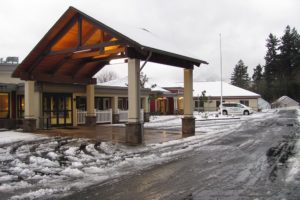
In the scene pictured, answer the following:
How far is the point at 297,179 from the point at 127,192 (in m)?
3.77

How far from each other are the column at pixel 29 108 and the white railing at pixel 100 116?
17.0 feet

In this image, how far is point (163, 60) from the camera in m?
16.7

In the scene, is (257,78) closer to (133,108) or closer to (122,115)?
(122,115)

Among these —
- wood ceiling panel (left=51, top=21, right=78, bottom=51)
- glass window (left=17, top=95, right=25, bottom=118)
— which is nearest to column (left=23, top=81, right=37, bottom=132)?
wood ceiling panel (left=51, top=21, right=78, bottom=51)

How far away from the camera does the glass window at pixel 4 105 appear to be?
2208 cm

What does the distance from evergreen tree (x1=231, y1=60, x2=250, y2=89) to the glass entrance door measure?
8611 centimetres

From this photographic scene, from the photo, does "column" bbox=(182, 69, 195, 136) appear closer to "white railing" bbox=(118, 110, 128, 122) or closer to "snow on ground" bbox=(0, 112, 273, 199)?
"snow on ground" bbox=(0, 112, 273, 199)

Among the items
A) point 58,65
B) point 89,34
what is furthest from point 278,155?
point 58,65

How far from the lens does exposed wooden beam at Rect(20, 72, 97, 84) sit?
19.6 m

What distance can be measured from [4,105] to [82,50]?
30.6ft

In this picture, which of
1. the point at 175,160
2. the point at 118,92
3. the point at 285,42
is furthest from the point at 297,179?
the point at 285,42

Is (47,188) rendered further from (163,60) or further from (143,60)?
(163,60)

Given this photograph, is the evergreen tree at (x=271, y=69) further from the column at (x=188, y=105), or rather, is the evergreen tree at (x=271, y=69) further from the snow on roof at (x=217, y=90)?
the column at (x=188, y=105)

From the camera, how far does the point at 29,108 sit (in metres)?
19.7
